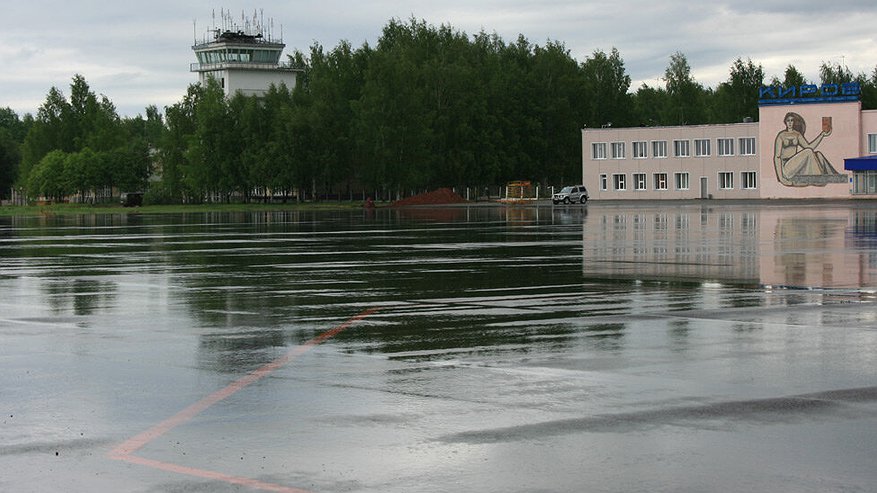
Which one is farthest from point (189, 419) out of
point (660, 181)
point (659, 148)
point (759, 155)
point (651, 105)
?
point (651, 105)

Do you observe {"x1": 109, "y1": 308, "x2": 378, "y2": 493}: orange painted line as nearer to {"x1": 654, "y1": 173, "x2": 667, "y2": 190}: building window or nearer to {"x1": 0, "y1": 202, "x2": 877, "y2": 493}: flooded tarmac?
{"x1": 0, "y1": 202, "x2": 877, "y2": 493}: flooded tarmac

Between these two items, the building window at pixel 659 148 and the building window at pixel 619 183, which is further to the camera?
the building window at pixel 619 183

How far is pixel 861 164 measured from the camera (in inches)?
3976

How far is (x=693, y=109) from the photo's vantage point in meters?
154

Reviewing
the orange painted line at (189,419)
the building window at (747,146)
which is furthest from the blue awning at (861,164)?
the orange painted line at (189,419)

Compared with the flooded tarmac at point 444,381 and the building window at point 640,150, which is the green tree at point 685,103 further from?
the flooded tarmac at point 444,381

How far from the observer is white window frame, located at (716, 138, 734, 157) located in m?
114

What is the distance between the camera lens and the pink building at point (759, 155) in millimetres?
104062

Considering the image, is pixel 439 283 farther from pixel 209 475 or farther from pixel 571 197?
pixel 571 197

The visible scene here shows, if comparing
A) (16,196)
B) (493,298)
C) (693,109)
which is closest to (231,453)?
(493,298)

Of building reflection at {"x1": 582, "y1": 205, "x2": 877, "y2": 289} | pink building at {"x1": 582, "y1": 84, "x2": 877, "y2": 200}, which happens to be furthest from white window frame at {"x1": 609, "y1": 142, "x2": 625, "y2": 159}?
building reflection at {"x1": 582, "y1": 205, "x2": 877, "y2": 289}

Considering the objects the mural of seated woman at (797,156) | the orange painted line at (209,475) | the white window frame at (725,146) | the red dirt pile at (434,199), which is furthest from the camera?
the red dirt pile at (434,199)

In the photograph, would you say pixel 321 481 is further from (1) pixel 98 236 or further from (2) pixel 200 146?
(2) pixel 200 146

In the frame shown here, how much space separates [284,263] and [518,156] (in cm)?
10421
